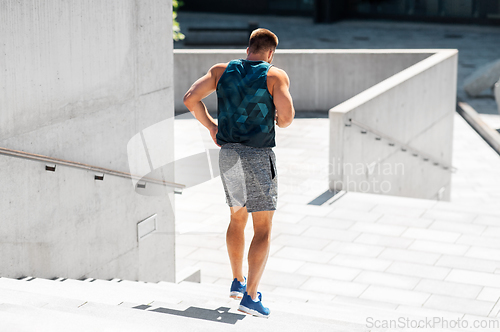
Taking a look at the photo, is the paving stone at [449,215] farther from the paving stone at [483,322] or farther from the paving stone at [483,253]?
the paving stone at [483,322]

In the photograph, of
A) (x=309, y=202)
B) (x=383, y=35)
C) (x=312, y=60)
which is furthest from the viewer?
(x=383, y=35)

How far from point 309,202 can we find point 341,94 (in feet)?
22.6

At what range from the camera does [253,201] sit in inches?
174

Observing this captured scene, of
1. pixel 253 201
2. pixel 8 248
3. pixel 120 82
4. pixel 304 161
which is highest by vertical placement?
pixel 120 82

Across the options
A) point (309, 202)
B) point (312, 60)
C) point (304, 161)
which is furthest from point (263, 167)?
point (312, 60)

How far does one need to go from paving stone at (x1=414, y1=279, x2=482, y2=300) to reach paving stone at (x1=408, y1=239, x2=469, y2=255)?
79 centimetres

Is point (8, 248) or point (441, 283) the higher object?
point (8, 248)

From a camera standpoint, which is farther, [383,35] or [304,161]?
[383,35]

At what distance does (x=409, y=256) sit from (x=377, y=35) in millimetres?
23212

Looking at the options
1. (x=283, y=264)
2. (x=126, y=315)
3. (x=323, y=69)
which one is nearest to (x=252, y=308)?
(x=126, y=315)

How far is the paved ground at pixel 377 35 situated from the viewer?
25.7 metres

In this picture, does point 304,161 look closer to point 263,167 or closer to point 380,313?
point 380,313

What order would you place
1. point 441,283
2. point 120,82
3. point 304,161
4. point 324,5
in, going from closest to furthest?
point 120,82 → point 441,283 → point 304,161 → point 324,5

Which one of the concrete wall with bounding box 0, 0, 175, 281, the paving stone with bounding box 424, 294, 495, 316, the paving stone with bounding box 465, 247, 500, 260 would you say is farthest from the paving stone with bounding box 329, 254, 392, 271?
Answer: the concrete wall with bounding box 0, 0, 175, 281
